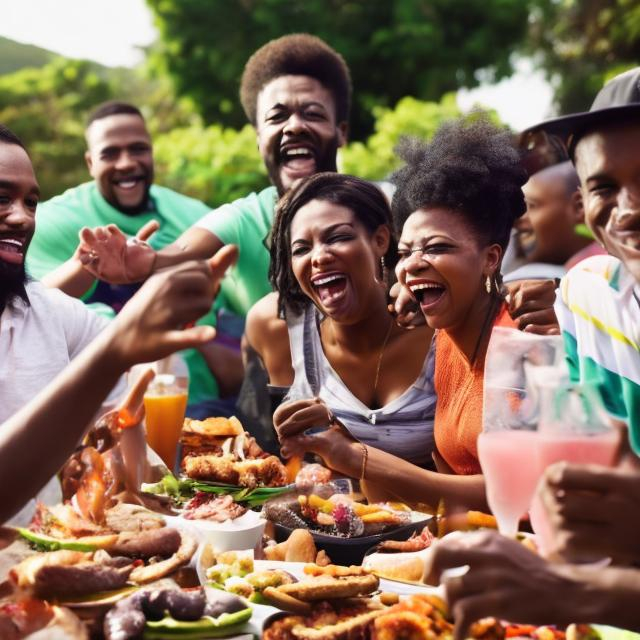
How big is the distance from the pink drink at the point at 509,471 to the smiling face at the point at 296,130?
1.71 m

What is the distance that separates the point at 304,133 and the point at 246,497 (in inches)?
54.6

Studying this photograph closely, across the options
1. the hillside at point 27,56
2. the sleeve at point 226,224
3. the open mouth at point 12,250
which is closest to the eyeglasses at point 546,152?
the sleeve at point 226,224

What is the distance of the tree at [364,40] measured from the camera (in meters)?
11.5

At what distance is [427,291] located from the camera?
249 centimetres

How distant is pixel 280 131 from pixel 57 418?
1905 millimetres

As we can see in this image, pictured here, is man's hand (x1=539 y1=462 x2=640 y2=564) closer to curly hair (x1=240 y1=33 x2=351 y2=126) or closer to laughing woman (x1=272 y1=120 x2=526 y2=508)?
laughing woman (x1=272 y1=120 x2=526 y2=508)

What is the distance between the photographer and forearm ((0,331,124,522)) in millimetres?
1444

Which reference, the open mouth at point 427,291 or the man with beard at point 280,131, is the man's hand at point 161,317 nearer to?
the open mouth at point 427,291

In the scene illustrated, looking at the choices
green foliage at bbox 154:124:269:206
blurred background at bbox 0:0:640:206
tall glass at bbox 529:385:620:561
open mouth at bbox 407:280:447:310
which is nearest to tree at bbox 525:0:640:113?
blurred background at bbox 0:0:640:206

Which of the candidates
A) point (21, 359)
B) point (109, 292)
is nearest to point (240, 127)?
point (109, 292)

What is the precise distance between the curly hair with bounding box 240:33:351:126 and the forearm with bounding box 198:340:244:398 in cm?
113

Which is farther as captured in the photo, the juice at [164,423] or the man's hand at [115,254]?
the juice at [164,423]

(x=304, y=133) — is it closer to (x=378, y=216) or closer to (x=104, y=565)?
(x=378, y=216)

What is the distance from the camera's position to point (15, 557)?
1745 mm
